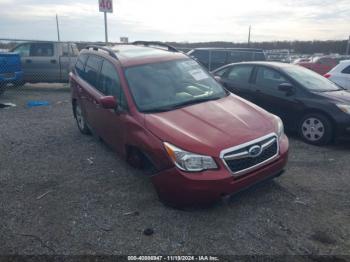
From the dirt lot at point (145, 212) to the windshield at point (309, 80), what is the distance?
139 centimetres

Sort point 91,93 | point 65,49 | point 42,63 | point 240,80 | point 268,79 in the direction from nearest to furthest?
point 91,93 < point 268,79 < point 240,80 < point 42,63 < point 65,49

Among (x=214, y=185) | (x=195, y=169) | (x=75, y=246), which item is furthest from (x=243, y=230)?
(x=75, y=246)

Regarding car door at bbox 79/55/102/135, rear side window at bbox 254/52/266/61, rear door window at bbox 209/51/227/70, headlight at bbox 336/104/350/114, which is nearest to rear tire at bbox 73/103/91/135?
car door at bbox 79/55/102/135

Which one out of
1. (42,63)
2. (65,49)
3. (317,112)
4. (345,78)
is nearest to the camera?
(317,112)

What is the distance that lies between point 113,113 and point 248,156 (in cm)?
198

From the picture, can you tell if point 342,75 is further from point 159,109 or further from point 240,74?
point 159,109

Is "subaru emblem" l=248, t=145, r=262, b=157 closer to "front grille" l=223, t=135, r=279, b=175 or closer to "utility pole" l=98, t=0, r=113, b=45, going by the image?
"front grille" l=223, t=135, r=279, b=175

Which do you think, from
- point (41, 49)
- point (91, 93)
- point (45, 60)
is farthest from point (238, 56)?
point (91, 93)

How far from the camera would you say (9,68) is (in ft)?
31.4

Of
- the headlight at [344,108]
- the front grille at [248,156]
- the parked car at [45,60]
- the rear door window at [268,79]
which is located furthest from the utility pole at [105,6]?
the front grille at [248,156]

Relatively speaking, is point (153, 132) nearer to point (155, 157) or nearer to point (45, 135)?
point (155, 157)

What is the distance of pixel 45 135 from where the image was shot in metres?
6.39

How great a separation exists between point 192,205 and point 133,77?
1896mm

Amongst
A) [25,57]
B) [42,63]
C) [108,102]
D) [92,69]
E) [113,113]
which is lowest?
[113,113]
